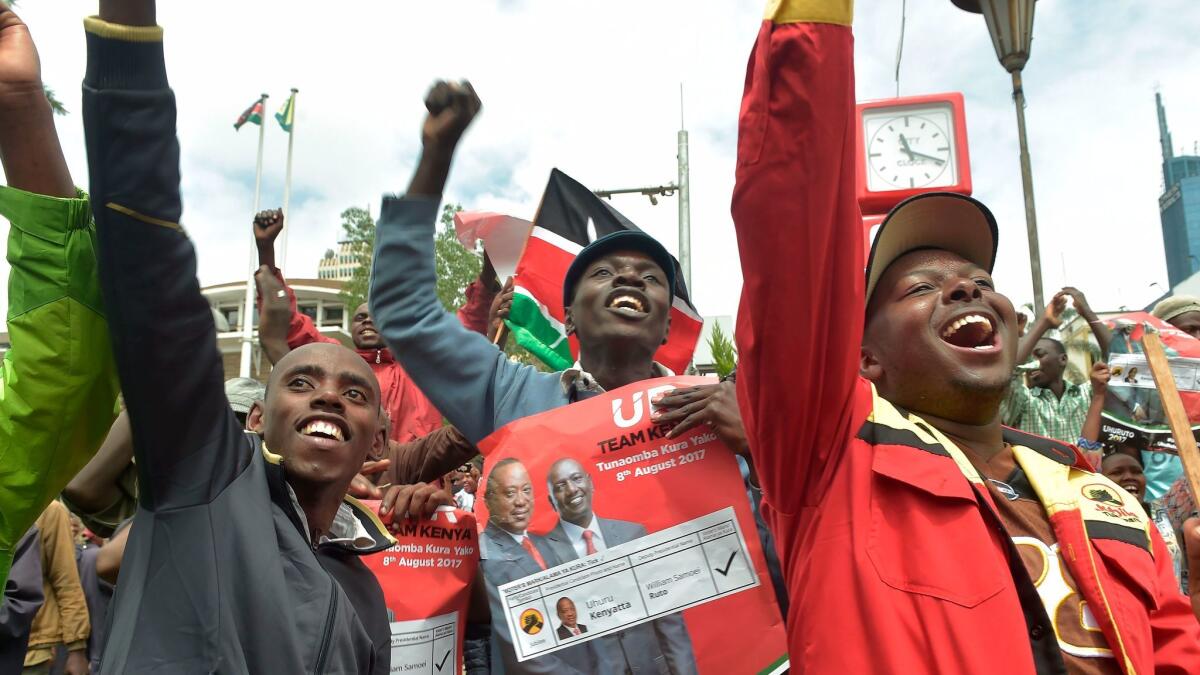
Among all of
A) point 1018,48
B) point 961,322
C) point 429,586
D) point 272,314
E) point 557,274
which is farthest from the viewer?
point 1018,48

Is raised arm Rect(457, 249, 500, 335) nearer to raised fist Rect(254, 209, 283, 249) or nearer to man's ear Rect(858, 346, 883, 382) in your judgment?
raised fist Rect(254, 209, 283, 249)

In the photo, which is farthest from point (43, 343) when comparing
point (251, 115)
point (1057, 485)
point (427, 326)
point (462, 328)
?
point (251, 115)

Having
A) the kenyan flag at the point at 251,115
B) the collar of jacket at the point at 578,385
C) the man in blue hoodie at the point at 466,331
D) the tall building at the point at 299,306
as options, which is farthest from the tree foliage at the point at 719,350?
the tall building at the point at 299,306

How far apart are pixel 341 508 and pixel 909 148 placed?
20.8ft

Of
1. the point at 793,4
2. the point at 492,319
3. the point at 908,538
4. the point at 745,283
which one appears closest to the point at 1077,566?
the point at 908,538

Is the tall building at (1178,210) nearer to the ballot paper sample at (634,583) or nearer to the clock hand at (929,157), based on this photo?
the clock hand at (929,157)

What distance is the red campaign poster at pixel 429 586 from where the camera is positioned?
2.58 metres

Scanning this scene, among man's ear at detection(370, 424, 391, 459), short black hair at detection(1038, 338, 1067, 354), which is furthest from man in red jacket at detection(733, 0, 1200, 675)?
short black hair at detection(1038, 338, 1067, 354)

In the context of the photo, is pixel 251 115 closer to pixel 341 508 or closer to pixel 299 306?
pixel 299 306

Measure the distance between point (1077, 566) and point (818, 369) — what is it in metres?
0.66

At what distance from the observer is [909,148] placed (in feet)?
24.8

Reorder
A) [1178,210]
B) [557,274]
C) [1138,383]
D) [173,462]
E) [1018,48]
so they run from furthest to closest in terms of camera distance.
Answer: [1178,210]
[1018,48]
[1138,383]
[557,274]
[173,462]

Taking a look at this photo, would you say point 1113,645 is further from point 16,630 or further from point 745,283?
point 16,630

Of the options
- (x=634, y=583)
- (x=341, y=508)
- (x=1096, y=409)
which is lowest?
(x=1096, y=409)
